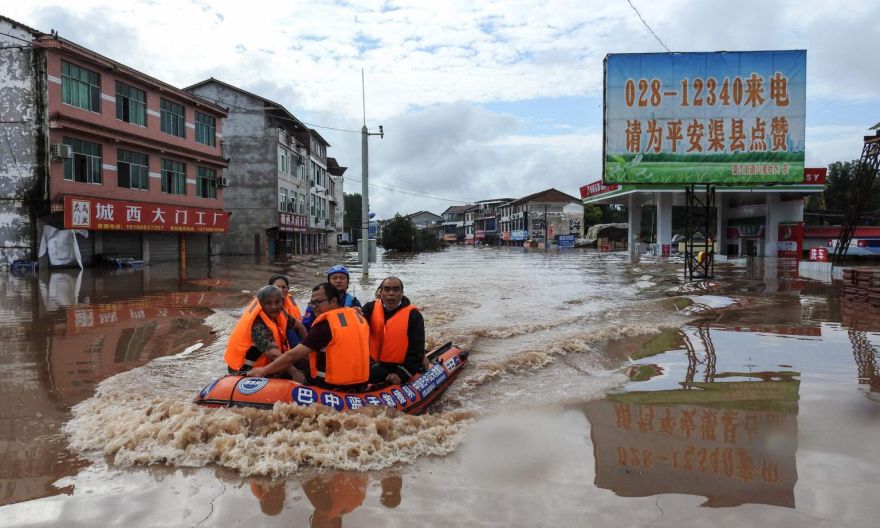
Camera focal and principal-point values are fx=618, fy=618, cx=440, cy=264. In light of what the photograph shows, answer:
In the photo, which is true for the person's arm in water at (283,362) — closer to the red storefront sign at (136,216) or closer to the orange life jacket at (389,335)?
the orange life jacket at (389,335)

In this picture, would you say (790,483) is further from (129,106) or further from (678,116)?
(129,106)

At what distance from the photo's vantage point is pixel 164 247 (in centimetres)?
3192

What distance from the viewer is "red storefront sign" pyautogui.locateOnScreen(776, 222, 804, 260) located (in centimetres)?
3547

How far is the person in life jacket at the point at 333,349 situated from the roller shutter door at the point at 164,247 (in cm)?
2759

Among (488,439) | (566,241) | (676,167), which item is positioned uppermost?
(676,167)

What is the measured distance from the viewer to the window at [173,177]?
30.6m

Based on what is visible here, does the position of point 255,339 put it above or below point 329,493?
above

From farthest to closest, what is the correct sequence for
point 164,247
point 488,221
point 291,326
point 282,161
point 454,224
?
1. point 454,224
2. point 488,221
3. point 282,161
4. point 164,247
5. point 291,326

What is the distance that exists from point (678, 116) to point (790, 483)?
1650cm

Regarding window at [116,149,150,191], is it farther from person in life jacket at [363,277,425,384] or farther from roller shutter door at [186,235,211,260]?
person in life jacket at [363,277,425,384]

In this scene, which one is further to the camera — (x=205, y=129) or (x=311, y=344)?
(x=205, y=129)

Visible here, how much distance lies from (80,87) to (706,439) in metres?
27.3

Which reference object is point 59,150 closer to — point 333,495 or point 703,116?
point 703,116

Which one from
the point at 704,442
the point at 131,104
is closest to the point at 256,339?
→ the point at 704,442
